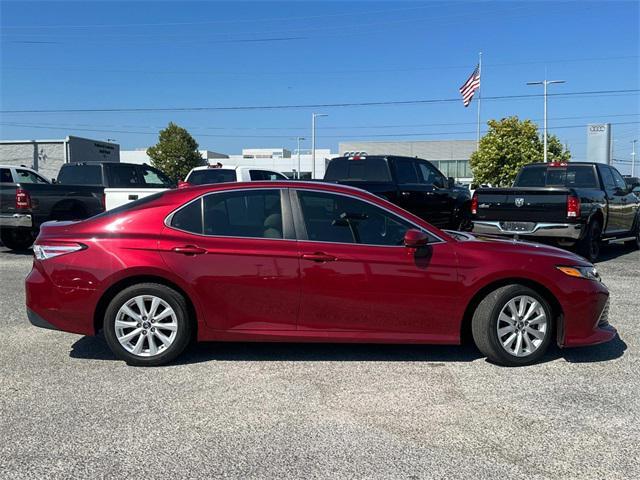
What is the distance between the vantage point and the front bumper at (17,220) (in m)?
11.1

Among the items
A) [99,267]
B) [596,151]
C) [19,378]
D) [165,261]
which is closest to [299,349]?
[165,261]

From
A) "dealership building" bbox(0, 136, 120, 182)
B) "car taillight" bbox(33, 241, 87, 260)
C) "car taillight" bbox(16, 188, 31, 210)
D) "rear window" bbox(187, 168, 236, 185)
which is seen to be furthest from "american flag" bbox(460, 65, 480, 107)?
"car taillight" bbox(33, 241, 87, 260)

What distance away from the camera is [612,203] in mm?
11211

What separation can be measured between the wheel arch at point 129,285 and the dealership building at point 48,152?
26188 mm

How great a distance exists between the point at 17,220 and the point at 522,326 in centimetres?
987

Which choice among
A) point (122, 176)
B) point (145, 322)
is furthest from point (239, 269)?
point (122, 176)

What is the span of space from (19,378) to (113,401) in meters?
1.05

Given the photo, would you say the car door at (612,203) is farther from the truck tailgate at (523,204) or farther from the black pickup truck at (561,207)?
the truck tailgate at (523,204)

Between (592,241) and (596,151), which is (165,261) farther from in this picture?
(596,151)

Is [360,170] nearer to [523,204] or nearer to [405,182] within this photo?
[405,182]

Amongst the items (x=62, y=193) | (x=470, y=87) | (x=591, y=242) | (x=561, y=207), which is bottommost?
(x=591, y=242)

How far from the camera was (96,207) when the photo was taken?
12.5m

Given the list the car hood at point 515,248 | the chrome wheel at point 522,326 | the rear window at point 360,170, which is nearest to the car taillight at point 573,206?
the rear window at point 360,170

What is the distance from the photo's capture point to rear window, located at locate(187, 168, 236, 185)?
1436cm
